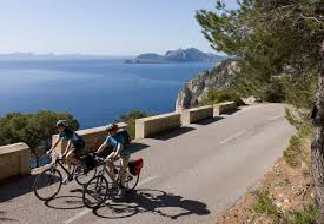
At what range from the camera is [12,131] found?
1752 inches

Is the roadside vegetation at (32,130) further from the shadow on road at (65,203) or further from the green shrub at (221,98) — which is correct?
the shadow on road at (65,203)

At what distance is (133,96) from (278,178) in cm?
17377

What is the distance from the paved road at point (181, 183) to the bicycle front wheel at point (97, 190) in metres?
0.22

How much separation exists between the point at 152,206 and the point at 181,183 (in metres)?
2.10

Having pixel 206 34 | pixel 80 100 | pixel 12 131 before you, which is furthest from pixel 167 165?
pixel 80 100

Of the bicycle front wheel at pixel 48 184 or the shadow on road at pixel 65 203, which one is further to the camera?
the bicycle front wheel at pixel 48 184

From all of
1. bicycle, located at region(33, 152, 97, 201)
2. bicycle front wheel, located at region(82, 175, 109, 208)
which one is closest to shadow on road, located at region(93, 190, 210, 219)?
bicycle front wheel, located at region(82, 175, 109, 208)

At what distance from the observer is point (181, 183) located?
1215 centimetres

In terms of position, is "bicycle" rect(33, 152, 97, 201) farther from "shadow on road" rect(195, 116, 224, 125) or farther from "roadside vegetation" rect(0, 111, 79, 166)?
"roadside vegetation" rect(0, 111, 79, 166)

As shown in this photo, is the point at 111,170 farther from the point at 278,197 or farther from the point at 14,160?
the point at 278,197

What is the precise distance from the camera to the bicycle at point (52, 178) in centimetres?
1030

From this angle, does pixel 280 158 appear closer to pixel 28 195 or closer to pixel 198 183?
pixel 198 183

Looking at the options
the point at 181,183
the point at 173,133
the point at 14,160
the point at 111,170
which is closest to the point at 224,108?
the point at 173,133

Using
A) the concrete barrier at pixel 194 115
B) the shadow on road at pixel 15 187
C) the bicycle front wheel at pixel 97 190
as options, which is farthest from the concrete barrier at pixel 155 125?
the bicycle front wheel at pixel 97 190
